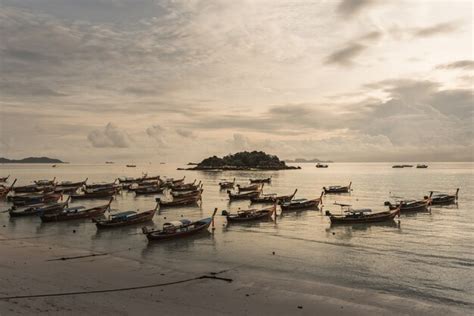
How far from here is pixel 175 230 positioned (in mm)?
36812

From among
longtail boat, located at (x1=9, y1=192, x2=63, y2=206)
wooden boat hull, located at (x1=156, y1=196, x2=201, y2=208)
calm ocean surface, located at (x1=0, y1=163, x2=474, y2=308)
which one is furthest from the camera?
longtail boat, located at (x1=9, y1=192, x2=63, y2=206)

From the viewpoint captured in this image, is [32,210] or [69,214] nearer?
[69,214]

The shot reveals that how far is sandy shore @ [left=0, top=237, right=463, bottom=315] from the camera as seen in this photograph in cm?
1928

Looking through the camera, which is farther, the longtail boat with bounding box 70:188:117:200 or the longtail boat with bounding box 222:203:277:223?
the longtail boat with bounding box 70:188:117:200

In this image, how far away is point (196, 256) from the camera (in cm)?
3083

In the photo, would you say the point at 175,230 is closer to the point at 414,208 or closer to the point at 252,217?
the point at 252,217

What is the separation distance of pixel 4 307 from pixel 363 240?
2996 centimetres

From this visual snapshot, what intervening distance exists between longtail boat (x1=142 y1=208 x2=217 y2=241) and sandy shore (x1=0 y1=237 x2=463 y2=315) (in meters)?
6.92

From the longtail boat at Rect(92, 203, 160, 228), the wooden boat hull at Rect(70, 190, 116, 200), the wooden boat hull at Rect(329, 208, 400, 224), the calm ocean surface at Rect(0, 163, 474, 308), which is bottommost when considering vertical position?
the calm ocean surface at Rect(0, 163, 474, 308)

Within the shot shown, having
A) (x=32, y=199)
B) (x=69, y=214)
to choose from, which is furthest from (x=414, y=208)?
(x=32, y=199)

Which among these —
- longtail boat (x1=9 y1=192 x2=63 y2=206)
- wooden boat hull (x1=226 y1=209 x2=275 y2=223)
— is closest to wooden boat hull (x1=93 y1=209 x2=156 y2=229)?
wooden boat hull (x1=226 y1=209 x2=275 y2=223)

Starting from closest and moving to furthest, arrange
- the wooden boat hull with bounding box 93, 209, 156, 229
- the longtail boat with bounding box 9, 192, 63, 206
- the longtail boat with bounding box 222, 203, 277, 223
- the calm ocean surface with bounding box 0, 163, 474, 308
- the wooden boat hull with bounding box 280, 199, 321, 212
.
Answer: the calm ocean surface with bounding box 0, 163, 474, 308 < the wooden boat hull with bounding box 93, 209, 156, 229 < the longtail boat with bounding box 222, 203, 277, 223 < the wooden boat hull with bounding box 280, 199, 321, 212 < the longtail boat with bounding box 9, 192, 63, 206

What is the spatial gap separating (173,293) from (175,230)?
15.3 meters

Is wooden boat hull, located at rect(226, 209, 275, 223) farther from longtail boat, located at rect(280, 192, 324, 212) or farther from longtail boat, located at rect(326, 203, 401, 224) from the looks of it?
longtail boat, located at rect(326, 203, 401, 224)
